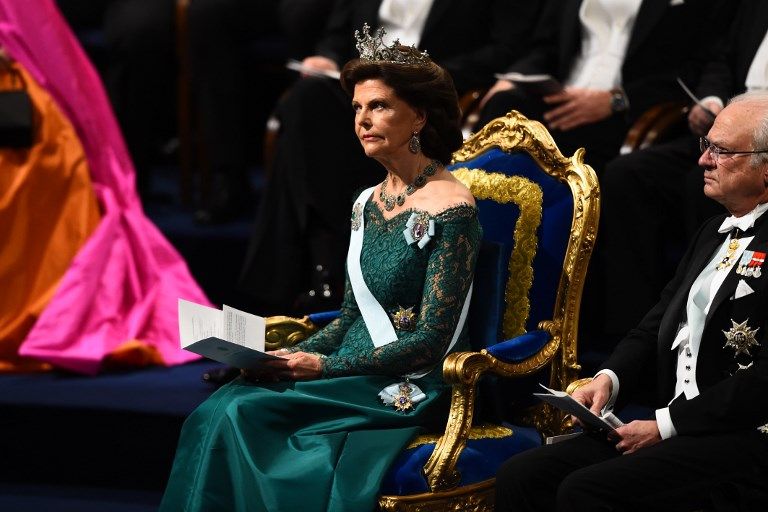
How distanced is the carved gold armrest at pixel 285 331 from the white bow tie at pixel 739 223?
1070 millimetres

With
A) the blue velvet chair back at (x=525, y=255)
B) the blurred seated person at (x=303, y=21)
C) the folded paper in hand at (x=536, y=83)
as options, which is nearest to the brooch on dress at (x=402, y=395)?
the blue velvet chair back at (x=525, y=255)

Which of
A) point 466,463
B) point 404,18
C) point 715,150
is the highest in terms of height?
point 404,18

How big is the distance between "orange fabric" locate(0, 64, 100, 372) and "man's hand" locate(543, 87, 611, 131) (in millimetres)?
1611

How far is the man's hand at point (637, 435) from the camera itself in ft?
9.11

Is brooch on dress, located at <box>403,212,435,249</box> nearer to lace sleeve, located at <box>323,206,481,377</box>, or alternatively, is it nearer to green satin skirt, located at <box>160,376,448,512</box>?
lace sleeve, located at <box>323,206,481,377</box>

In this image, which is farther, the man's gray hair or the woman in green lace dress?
the woman in green lace dress

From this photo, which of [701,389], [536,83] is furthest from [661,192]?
[701,389]

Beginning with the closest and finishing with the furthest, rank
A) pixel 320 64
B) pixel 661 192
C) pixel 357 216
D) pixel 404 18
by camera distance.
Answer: pixel 357 216 < pixel 661 192 < pixel 320 64 < pixel 404 18

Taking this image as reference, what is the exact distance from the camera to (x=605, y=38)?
15.1ft

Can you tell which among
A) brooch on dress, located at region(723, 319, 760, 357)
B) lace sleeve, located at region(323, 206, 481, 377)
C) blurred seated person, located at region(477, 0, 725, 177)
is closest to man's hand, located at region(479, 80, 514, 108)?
blurred seated person, located at region(477, 0, 725, 177)

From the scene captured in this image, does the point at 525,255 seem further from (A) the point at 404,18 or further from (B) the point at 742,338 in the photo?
(A) the point at 404,18

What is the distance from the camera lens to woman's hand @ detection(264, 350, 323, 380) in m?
3.16

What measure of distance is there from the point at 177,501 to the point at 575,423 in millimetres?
890

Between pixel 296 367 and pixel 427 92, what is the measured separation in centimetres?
71
